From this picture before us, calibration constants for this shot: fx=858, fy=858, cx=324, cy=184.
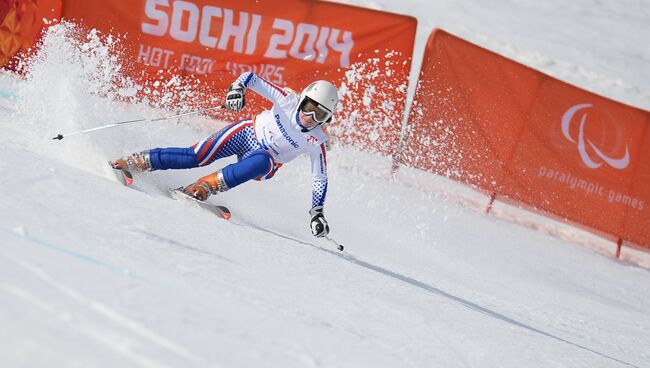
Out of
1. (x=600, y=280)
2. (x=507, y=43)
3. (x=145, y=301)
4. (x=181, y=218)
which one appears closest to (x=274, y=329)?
(x=145, y=301)

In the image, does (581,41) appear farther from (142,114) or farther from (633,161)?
(142,114)

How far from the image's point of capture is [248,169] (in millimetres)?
5492

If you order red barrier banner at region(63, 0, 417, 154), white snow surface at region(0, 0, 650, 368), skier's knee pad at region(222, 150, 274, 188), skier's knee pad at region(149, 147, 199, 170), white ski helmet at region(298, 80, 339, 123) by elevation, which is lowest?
white snow surface at region(0, 0, 650, 368)

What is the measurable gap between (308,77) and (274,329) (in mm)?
5800

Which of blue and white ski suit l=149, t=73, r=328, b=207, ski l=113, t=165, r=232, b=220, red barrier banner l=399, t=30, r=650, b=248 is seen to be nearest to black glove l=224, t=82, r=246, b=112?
blue and white ski suit l=149, t=73, r=328, b=207

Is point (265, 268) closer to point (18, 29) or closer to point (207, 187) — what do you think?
point (207, 187)

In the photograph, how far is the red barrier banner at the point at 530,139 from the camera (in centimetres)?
852

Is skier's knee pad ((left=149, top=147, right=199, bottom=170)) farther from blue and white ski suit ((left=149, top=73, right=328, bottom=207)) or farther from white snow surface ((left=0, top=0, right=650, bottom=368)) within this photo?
white snow surface ((left=0, top=0, right=650, bottom=368))

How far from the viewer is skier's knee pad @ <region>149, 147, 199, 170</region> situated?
5.61 metres

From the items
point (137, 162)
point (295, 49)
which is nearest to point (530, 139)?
point (295, 49)

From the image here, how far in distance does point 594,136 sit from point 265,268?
5.67 metres

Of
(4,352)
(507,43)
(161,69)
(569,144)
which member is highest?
(507,43)

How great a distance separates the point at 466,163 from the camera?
8.58 m

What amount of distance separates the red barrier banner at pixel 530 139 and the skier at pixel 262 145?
291 cm
